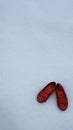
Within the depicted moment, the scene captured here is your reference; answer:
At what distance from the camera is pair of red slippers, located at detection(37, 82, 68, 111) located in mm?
1312

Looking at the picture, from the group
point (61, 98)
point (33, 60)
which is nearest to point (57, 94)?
point (61, 98)

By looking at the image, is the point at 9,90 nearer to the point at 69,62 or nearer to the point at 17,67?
the point at 17,67

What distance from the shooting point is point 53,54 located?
63.5 inches

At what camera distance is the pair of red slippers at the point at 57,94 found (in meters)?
1.31

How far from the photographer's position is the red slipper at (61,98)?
1.30 m

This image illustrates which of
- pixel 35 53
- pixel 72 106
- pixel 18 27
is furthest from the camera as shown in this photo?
pixel 18 27

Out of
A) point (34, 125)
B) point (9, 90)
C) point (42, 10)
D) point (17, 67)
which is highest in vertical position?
point (42, 10)

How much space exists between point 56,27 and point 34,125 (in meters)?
0.88

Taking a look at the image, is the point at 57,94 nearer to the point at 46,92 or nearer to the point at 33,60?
the point at 46,92

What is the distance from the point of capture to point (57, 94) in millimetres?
1358

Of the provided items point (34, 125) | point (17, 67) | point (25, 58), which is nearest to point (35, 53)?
point (25, 58)

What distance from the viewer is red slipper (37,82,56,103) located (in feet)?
4.33

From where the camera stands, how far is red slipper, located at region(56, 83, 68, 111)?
51.3 inches

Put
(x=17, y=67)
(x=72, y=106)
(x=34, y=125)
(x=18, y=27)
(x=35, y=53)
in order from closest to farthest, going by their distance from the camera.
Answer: (x=34, y=125) < (x=72, y=106) < (x=17, y=67) < (x=35, y=53) < (x=18, y=27)
